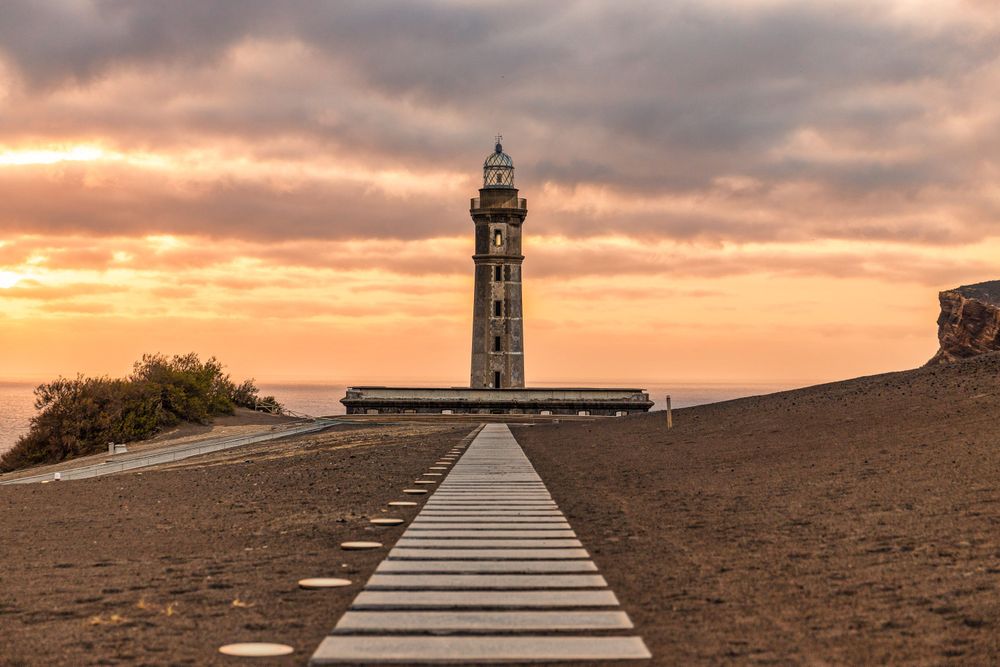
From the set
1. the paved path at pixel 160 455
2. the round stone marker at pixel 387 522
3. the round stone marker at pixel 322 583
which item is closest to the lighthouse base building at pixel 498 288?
the paved path at pixel 160 455

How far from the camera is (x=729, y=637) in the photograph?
652 centimetres

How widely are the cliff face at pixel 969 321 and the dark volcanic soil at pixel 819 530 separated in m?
10.1

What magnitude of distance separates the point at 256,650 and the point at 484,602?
70.0 inches

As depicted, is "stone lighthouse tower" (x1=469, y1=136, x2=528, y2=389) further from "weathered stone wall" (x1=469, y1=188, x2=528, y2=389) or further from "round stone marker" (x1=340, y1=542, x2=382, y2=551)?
"round stone marker" (x1=340, y1=542, x2=382, y2=551)

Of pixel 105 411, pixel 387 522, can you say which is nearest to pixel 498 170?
pixel 105 411

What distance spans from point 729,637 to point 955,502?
5706mm

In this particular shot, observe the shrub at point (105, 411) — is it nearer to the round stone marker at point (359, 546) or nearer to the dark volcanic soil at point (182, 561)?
the dark volcanic soil at point (182, 561)

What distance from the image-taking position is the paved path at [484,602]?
603 centimetres

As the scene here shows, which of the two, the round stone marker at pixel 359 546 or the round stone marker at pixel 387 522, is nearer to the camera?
the round stone marker at pixel 359 546

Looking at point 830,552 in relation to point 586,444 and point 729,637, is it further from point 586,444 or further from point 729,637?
point 586,444

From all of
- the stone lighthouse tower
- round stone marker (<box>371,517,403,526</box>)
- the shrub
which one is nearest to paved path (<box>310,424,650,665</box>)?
round stone marker (<box>371,517,403,526</box>)

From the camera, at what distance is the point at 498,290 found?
2410 inches

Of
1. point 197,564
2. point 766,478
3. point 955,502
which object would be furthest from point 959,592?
point 766,478

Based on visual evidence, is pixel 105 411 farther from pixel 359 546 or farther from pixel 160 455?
pixel 359 546
